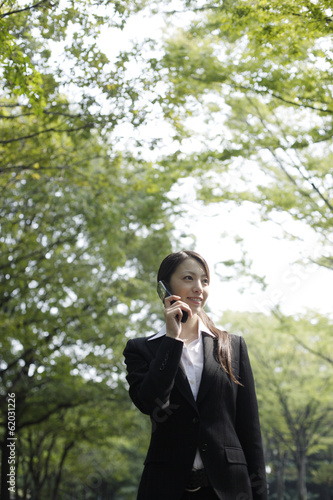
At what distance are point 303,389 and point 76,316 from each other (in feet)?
34.9

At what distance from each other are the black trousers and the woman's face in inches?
31.8

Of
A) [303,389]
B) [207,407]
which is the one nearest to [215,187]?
[207,407]

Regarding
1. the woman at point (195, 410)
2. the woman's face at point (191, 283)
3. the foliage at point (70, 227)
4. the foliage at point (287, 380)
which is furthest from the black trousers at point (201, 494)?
the foliage at point (287, 380)

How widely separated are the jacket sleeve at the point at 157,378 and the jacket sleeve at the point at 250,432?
1.20ft

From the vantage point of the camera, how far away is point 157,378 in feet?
6.61

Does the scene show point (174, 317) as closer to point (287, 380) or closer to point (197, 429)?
point (197, 429)

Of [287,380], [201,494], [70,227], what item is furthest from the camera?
[287,380]

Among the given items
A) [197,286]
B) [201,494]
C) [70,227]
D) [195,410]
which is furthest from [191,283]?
[70,227]

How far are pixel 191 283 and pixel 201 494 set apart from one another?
93cm

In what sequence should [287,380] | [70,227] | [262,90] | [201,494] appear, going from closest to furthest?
[201,494], [262,90], [70,227], [287,380]

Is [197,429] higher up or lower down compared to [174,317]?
lower down

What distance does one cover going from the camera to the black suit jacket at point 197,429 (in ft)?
6.37

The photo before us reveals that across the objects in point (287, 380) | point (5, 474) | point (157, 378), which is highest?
point (287, 380)

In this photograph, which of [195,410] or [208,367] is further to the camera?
[208,367]
